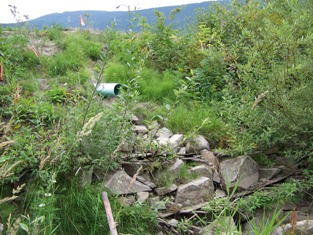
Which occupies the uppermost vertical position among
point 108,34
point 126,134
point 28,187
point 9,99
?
point 108,34

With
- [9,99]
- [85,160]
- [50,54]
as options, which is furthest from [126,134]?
[50,54]

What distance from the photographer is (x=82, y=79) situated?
6461 millimetres

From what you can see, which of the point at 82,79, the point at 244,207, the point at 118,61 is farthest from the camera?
the point at 118,61

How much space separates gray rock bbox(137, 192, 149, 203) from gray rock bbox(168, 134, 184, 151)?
0.76 meters

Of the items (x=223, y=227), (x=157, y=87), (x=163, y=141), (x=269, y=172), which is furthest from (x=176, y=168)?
(x=157, y=87)

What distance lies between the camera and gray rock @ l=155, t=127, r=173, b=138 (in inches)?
208

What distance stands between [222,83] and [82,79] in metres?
2.25

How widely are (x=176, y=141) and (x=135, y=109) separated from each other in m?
0.86

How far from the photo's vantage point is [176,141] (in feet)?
16.7

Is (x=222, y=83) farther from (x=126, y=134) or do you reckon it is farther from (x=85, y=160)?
(x=85, y=160)

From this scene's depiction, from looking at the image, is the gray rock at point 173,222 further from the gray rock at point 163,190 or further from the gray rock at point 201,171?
the gray rock at point 201,171

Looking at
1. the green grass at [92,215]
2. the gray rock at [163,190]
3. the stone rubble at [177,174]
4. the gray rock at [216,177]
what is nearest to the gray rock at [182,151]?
the stone rubble at [177,174]

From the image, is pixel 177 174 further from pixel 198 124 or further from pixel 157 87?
pixel 157 87

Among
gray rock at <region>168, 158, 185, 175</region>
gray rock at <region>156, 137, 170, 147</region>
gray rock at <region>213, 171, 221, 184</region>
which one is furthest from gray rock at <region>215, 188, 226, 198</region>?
gray rock at <region>156, 137, 170, 147</region>
